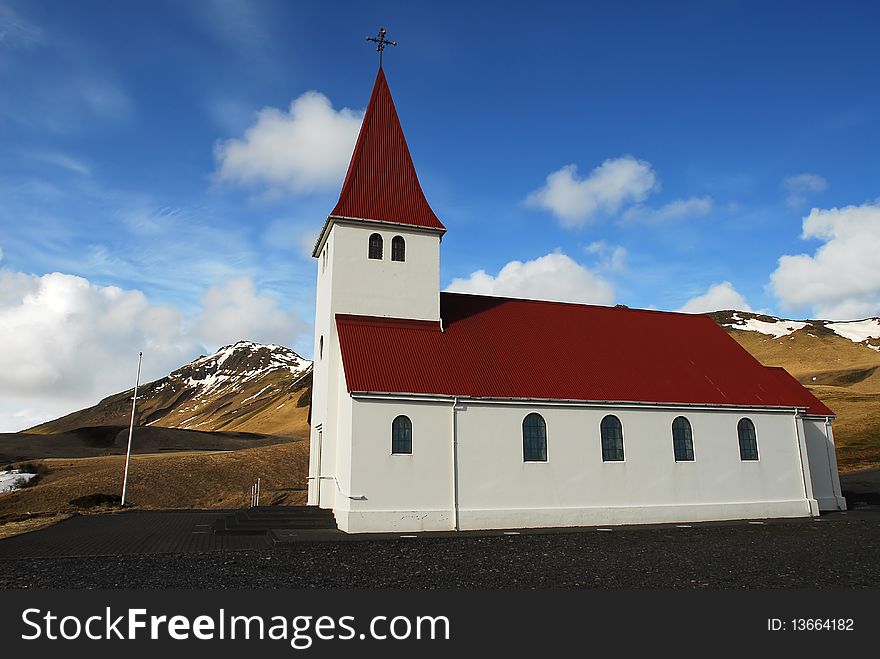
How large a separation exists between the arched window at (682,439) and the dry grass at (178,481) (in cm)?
1609

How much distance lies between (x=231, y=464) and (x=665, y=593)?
30006 millimetres

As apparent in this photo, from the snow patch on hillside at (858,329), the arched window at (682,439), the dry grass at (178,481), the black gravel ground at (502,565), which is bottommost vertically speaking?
the black gravel ground at (502,565)

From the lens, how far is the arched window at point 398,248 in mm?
23000

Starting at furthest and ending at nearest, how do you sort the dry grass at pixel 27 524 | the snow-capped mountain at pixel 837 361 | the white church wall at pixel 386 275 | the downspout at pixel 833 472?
the snow-capped mountain at pixel 837 361
the downspout at pixel 833 472
the white church wall at pixel 386 275
the dry grass at pixel 27 524

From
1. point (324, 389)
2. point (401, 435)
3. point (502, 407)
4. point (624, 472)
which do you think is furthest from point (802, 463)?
point (324, 389)

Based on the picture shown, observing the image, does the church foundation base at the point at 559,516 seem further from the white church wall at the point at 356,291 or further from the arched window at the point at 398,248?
the arched window at the point at 398,248

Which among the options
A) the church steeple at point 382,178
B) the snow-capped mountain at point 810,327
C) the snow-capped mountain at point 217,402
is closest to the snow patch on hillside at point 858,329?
the snow-capped mountain at point 810,327

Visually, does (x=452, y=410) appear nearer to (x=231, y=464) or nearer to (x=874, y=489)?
(x=231, y=464)

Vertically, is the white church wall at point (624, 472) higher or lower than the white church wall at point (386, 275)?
lower

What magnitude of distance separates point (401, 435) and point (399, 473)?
112 centimetres

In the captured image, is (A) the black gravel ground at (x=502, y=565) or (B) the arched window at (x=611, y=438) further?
(B) the arched window at (x=611, y=438)

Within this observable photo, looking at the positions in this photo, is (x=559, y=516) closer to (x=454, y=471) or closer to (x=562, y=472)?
(x=562, y=472)

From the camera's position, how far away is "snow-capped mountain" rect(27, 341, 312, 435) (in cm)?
12088

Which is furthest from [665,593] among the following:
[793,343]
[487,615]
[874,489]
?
[793,343]
